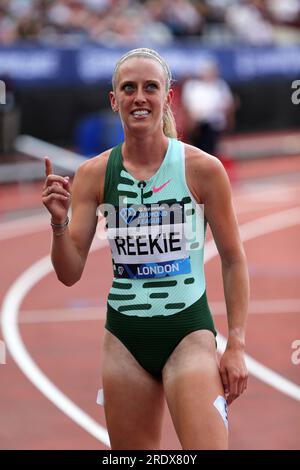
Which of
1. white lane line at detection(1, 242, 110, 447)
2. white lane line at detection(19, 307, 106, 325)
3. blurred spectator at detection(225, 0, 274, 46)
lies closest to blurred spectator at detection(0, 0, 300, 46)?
blurred spectator at detection(225, 0, 274, 46)

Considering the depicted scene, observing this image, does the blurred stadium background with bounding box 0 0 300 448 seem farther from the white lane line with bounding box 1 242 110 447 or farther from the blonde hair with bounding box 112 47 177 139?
the blonde hair with bounding box 112 47 177 139

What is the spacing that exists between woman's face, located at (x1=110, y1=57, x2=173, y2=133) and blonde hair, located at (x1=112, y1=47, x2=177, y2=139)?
0.10 feet

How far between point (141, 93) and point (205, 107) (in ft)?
52.0

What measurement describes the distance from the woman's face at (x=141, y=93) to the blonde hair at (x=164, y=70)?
0.10ft

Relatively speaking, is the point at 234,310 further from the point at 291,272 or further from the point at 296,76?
the point at 296,76

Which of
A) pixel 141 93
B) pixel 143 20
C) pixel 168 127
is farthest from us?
pixel 143 20

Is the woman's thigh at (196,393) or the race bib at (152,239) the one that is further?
the race bib at (152,239)

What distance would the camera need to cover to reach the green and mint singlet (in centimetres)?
500

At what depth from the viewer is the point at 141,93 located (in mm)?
4871

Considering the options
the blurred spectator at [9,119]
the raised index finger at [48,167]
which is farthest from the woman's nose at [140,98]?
the blurred spectator at [9,119]

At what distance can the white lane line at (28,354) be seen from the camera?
838cm

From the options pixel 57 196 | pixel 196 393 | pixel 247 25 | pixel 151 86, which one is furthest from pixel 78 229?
pixel 247 25

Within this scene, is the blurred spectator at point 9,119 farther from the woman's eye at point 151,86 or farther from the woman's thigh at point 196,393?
the woman's thigh at point 196,393

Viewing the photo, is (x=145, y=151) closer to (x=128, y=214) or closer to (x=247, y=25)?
(x=128, y=214)
